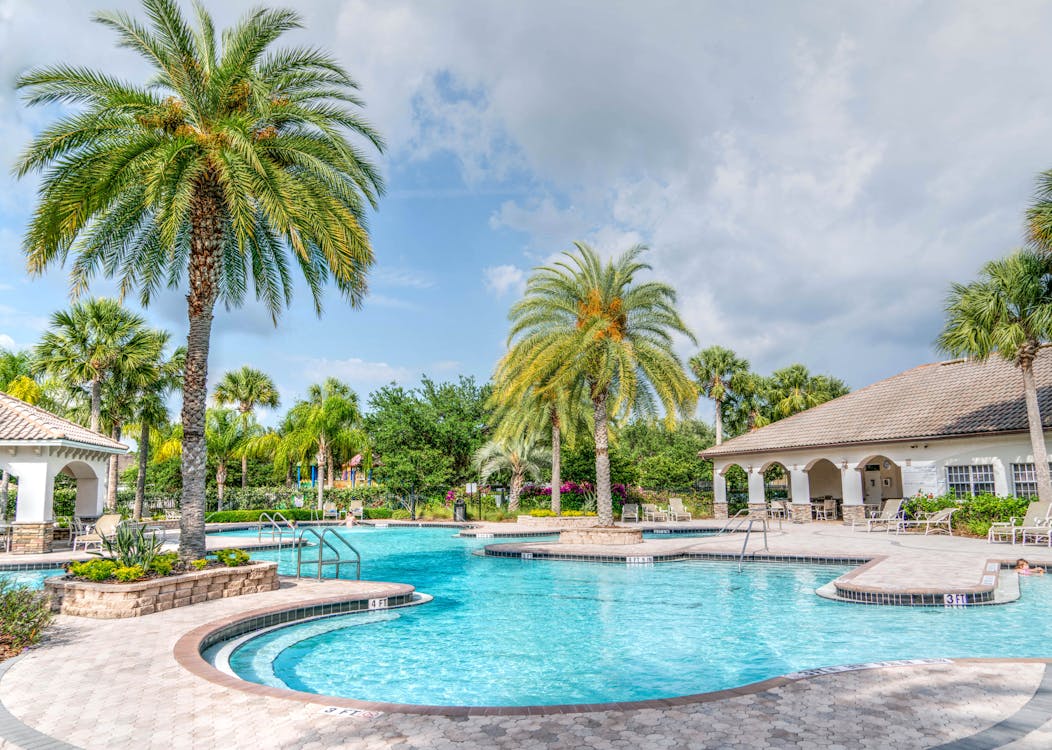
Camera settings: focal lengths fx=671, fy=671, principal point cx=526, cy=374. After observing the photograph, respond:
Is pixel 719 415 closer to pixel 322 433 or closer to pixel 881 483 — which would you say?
pixel 881 483

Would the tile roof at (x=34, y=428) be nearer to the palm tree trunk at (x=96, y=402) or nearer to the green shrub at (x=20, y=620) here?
the palm tree trunk at (x=96, y=402)

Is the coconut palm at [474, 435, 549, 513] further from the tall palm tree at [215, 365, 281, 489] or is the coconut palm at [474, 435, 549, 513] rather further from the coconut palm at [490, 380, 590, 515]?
the tall palm tree at [215, 365, 281, 489]

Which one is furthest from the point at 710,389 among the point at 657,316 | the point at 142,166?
the point at 142,166

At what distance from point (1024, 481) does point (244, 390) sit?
49116 mm

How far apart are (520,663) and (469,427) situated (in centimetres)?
2830

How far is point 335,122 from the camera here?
13031 mm

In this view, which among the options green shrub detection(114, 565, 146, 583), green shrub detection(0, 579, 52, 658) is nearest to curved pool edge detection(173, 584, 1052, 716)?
green shrub detection(0, 579, 52, 658)

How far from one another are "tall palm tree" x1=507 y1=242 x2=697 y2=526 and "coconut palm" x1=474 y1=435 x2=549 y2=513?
37.0ft

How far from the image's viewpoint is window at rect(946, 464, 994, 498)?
74.8ft

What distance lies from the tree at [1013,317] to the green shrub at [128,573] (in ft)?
68.7

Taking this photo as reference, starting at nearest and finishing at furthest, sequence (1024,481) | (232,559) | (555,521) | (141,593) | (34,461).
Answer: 1. (141,593)
2. (232,559)
3. (34,461)
4. (1024,481)
5. (555,521)

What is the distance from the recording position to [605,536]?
20.3 m

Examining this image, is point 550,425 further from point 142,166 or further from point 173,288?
point 142,166

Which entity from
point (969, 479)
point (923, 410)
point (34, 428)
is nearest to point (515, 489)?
point (923, 410)
